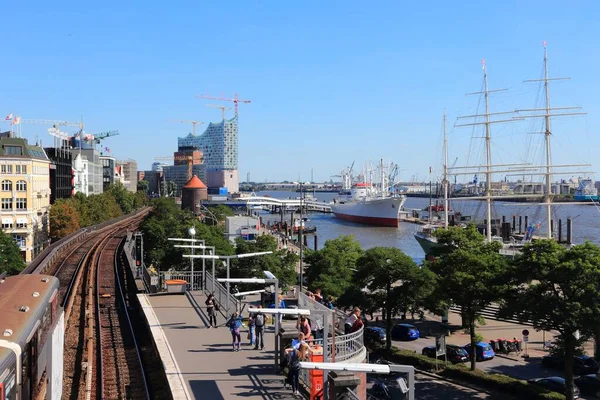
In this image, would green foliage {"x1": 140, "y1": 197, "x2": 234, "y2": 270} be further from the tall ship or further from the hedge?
Answer: the tall ship

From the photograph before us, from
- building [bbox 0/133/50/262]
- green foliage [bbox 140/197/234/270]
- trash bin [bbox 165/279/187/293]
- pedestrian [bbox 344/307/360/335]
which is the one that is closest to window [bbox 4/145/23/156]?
building [bbox 0/133/50/262]

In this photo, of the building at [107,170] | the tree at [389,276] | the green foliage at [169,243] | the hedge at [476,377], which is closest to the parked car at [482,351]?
the hedge at [476,377]

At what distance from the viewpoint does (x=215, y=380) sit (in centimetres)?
1370

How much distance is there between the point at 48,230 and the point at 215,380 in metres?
57.6

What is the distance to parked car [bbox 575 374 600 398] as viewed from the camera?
23.2 m

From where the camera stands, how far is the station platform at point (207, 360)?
12.9 metres

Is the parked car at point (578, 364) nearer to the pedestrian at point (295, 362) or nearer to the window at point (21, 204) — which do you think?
the pedestrian at point (295, 362)

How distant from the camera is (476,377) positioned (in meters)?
24.0

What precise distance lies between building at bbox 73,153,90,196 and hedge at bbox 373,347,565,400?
82384 millimetres

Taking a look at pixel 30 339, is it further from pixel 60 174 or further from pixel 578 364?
pixel 60 174

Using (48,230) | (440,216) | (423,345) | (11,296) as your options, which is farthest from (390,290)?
(440,216)

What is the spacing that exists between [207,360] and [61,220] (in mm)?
53528

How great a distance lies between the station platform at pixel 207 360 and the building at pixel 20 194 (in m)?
39.9

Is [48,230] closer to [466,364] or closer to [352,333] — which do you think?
[466,364]
